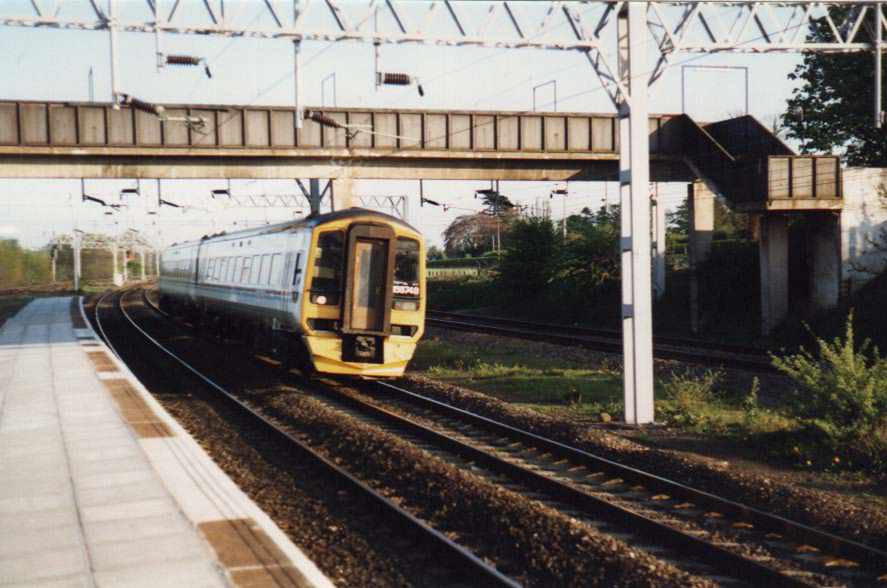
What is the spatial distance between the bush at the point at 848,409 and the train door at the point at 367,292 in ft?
23.0

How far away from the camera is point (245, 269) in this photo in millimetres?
20688

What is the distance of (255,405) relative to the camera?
15.1 m

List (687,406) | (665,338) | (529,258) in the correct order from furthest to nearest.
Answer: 1. (529,258)
2. (665,338)
3. (687,406)

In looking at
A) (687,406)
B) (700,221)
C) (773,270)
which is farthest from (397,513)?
(700,221)

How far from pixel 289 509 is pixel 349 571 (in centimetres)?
198

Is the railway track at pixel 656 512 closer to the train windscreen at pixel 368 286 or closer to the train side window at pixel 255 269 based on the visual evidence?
the train windscreen at pixel 368 286

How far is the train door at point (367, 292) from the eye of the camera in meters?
15.4

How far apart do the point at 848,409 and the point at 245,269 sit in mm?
14117

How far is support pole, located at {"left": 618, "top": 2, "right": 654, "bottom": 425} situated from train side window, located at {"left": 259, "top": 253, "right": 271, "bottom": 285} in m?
8.19

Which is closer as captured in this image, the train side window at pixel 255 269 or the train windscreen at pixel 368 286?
the train windscreen at pixel 368 286

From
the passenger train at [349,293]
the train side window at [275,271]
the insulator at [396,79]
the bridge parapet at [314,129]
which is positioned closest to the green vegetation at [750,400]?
the passenger train at [349,293]

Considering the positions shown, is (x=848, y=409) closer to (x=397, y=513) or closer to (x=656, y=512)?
(x=656, y=512)

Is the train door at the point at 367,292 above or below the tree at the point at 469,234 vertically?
below

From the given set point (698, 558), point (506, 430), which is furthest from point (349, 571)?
point (506, 430)
